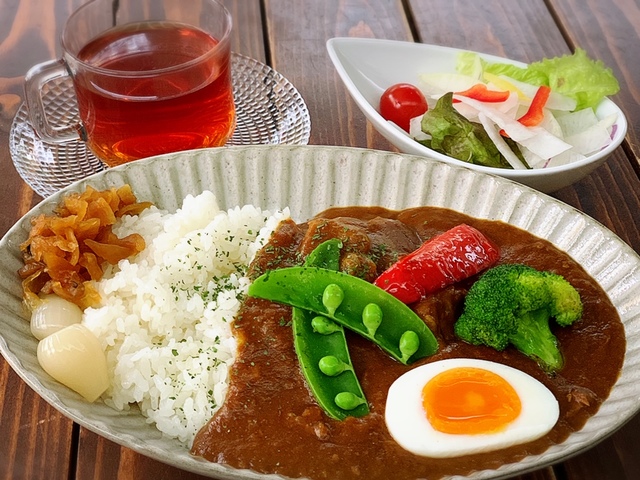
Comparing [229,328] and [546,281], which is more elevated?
[546,281]

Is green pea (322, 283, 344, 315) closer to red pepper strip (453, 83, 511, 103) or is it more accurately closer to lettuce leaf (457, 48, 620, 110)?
red pepper strip (453, 83, 511, 103)

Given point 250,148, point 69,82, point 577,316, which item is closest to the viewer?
point 577,316

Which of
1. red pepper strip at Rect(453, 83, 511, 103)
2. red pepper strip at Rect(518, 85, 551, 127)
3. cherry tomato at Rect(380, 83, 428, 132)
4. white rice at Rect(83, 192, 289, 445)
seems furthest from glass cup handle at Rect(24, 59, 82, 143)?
red pepper strip at Rect(518, 85, 551, 127)

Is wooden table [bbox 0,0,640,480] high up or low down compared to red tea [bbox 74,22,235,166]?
down

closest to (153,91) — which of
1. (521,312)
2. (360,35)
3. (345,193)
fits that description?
(345,193)

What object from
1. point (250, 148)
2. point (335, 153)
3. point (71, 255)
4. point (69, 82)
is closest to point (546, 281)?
point (335, 153)

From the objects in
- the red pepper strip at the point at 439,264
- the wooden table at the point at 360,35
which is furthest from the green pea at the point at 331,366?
the wooden table at the point at 360,35

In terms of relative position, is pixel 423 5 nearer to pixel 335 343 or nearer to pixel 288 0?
pixel 288 0
